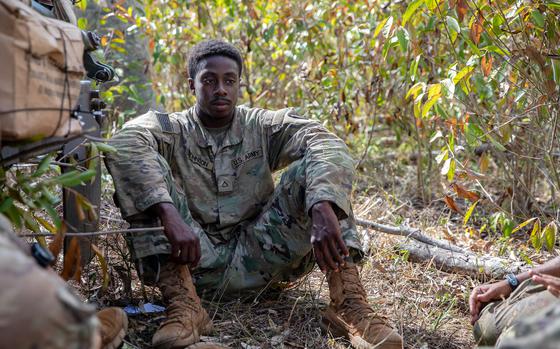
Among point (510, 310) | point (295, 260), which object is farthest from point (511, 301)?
point (295, 260)

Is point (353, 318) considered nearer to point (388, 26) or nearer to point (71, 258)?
point (71, 258)

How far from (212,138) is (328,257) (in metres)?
0.91

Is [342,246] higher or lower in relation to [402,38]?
lower

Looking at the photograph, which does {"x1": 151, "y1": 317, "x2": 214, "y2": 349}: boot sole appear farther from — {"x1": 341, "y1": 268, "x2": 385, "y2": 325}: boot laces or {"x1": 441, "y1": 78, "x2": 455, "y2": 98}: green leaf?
{"x1": 441, "y1": 78, "x2": 455, "y2": 98}: green leaf

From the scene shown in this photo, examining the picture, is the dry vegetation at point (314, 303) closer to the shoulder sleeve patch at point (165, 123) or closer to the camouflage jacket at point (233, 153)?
the camouflage jacket at point (233, 153)

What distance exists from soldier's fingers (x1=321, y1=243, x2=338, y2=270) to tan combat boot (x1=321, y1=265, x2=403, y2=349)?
21cm

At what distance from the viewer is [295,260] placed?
319cm

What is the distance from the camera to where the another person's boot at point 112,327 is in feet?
8.09

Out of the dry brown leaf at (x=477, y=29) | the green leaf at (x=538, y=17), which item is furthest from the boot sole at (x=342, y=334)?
the green leaf at (x=538, y=17)

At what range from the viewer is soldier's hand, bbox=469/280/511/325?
2.66m

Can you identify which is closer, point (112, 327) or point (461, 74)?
point (112, 327)

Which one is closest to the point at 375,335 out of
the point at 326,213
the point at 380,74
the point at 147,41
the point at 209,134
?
the point at 326,213

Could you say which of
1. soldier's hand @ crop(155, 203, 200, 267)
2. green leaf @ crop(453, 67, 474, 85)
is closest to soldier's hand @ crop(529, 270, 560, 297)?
green leaf @ crop(453, 67, 474, 85)

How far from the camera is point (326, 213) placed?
283cm
